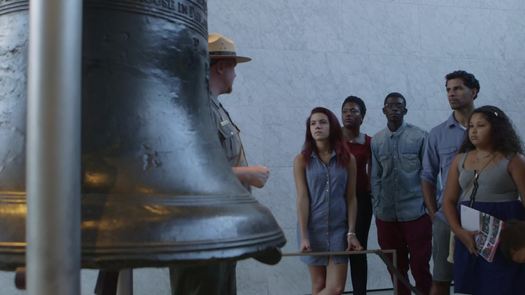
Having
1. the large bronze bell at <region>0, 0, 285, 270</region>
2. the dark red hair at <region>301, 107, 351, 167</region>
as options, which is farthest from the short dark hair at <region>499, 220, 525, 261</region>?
the large bronze bell at <region>0, 0, 285, 270</region>

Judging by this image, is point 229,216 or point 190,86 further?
point 190,86

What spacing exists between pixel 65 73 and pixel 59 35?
67mm

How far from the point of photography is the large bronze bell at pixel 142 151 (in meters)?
1.22

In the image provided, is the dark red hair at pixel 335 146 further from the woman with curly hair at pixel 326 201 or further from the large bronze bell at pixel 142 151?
the large bronze bell at pixel 142 151

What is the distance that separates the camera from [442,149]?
4.14 meters

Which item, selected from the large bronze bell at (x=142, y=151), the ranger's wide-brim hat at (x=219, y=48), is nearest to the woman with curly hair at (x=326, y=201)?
the ranger's wide-brim hat at (x=219, y=48)

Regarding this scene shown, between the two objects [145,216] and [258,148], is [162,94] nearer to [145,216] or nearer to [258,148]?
[145,216]

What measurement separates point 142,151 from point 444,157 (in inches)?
121

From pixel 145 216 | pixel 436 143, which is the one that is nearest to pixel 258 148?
pixel 436 143

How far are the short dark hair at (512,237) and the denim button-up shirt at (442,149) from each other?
77cm

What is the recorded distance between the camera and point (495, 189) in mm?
3381

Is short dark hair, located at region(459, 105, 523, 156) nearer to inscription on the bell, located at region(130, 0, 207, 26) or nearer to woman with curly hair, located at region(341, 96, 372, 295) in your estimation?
woman with curly hair, located at region(341, 96, 372, 295)

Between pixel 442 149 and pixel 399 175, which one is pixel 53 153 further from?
pixel 399 175

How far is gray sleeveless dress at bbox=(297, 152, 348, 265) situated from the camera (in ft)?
13.0
